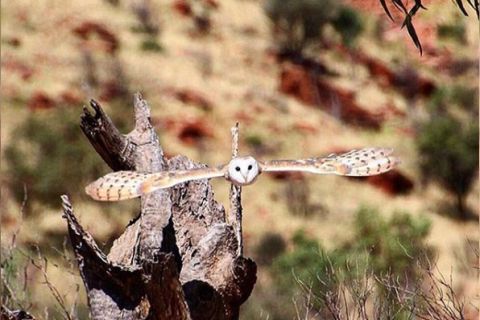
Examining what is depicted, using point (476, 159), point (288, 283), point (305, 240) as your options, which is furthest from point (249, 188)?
point (288, 283)

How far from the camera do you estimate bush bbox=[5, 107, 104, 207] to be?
938 inches

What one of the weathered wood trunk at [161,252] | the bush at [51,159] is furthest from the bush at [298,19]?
the weathered wood trunk at [161,252]

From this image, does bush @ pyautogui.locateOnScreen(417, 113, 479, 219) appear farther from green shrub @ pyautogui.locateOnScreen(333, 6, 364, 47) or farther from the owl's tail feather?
the owl's tail feather

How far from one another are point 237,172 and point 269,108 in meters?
23.6

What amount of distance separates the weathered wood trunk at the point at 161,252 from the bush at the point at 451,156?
20.9 meters

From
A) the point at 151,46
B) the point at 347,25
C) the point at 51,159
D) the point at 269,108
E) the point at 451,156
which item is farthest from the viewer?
the point at 347,25

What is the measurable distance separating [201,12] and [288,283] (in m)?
15.8

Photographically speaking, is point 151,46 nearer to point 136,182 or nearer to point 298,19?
point 298,19

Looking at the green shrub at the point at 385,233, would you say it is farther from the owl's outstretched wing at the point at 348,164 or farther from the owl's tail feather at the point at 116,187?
the owl's tail feather at the point at 116,187

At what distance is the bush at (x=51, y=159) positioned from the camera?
2381 cm

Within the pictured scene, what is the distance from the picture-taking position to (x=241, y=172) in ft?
20.1

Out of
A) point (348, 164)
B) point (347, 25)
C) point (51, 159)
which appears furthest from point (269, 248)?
point (348, 164)

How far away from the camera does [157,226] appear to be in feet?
22.1

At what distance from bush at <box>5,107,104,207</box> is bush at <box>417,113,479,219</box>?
8.10 m
